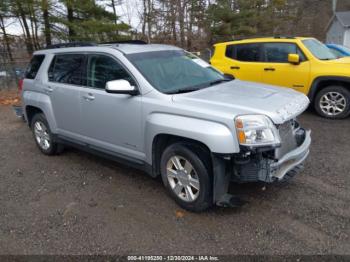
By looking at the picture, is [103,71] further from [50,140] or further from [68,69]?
[50,140]

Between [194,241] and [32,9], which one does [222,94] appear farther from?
[32,9]

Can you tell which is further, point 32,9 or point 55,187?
point 32,9

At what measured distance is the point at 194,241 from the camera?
2959 mm

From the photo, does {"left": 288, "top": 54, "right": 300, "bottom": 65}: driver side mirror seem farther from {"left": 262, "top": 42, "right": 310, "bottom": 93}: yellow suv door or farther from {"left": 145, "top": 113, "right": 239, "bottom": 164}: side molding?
{"left": 145, "top": 113, "right": 239, "bottom": 164}: side molding

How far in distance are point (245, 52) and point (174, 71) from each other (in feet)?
14.9

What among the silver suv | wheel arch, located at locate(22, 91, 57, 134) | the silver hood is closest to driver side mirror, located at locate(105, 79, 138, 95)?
the silver suv

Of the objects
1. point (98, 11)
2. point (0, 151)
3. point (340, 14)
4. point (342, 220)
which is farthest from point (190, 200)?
point (340, 14)

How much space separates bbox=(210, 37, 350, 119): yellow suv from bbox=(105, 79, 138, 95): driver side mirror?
4.67 metres

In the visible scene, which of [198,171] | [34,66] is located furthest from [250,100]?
[34,66]

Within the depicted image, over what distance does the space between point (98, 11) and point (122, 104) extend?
1252 cm

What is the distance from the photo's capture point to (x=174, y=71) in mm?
3992

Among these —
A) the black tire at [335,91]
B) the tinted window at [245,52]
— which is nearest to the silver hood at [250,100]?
the black tire at [335,91]

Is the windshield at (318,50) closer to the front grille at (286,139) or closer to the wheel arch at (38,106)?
the front grille at (286,139)

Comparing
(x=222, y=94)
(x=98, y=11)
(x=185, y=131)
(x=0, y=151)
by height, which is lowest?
(x=0, y=151)
